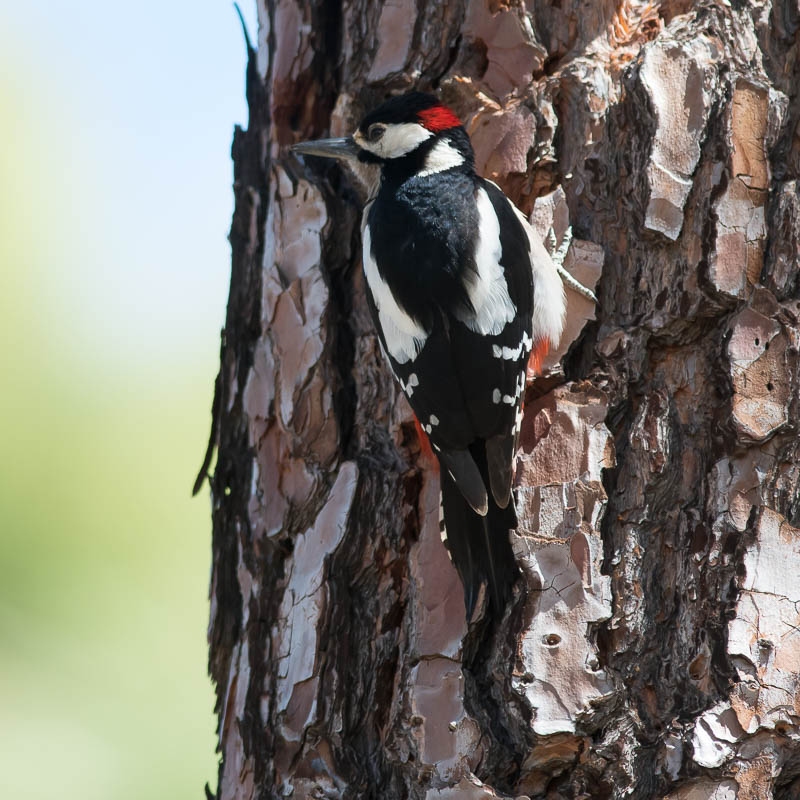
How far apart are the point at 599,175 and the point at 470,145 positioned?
37cm

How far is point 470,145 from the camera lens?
2.23 m

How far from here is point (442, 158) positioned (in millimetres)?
2350

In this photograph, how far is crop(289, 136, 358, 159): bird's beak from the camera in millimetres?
2174

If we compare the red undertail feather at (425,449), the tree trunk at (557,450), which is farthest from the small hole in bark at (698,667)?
the red undertail feather at (425,449)

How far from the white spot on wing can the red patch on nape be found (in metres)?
0.07

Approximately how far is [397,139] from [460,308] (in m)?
0.48

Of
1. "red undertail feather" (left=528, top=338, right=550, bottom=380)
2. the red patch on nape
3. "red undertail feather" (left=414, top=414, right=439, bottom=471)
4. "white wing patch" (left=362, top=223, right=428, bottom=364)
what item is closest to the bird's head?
the red patch on nape

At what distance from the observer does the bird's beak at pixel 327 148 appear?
2174mm

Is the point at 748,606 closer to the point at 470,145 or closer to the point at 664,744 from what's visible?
the point at 664,744

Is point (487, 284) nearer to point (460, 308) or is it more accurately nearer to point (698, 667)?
point (460, 308)

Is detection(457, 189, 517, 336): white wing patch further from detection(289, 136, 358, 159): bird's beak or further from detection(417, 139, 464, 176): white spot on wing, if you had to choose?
detection(289, 136, 358, 159): bird's beak

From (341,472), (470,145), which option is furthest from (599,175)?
(341,472)

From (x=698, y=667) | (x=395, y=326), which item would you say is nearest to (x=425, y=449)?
(x=395, y=326)

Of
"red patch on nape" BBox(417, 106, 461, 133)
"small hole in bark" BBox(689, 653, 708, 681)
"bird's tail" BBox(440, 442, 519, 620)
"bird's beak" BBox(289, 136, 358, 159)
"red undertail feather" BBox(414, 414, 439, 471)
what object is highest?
"red patch on nape" BBox(417, 106, 461, 133)
